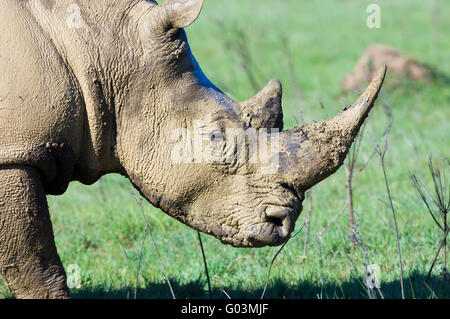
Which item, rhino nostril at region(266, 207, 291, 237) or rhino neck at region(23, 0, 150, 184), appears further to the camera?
rhino nostril at region(266, 207, 291, 237)

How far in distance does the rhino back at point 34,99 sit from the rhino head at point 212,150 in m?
0.29

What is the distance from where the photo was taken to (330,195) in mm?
6699

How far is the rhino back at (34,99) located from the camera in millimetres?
3410

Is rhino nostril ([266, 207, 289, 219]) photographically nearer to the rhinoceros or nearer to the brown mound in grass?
the rhinoceros

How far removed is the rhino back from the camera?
134 inches

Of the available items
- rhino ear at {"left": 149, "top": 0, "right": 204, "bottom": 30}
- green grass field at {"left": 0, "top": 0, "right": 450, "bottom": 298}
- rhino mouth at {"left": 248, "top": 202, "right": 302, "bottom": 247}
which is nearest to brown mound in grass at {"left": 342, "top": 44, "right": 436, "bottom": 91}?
green grass field at {"left": 0, "top": 0, "right": 450, "bottom": 298}

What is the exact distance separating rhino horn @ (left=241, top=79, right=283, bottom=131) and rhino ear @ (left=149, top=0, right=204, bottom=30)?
21.9 inches

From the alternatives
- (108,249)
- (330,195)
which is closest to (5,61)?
(108,249)

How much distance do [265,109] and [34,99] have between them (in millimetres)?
1170

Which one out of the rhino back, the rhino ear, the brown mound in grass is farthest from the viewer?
the brown mound in grass

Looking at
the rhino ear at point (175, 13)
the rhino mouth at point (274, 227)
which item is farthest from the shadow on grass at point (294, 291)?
the rhino ear at point (175, 13)

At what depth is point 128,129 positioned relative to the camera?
3758 millimetres

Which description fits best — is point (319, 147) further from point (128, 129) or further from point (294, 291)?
point (294, 291)
